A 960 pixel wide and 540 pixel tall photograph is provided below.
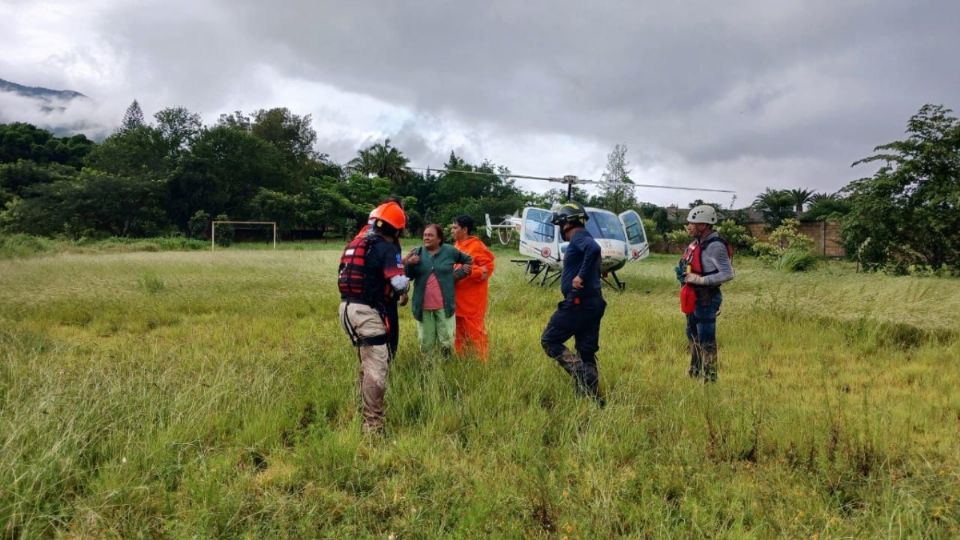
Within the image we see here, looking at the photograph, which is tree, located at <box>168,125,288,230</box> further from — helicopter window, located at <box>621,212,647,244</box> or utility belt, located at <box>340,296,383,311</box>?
utility belt, located at <box>340,296,383,311</box>

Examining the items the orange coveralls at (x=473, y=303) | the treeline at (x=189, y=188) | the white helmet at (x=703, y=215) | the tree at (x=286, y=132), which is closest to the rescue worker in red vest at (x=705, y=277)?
the white helmet at (x=703, y=215)

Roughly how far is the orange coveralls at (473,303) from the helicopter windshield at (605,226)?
24.3ft

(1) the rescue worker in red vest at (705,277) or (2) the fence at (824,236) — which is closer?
(1) the rescue worker in red vest at (705,277)

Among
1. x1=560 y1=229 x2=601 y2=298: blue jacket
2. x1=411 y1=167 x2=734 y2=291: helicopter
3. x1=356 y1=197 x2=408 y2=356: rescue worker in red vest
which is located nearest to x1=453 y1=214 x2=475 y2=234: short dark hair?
x1=356 y1=197 x2=408 y2=356: rescue worker in red vest

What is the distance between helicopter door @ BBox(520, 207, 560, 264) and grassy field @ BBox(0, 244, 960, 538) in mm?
6676

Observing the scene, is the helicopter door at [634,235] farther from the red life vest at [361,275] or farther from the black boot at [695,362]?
the red life vest at [361,275]

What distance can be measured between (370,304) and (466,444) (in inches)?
45.0

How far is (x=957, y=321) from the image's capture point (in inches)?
296

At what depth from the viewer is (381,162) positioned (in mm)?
57438

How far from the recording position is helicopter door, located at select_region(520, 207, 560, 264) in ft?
42.1

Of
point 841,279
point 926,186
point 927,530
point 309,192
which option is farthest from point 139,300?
point 309,192

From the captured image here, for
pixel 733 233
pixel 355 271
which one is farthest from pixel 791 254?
pixel 355 271

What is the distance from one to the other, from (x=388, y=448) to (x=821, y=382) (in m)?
4.15

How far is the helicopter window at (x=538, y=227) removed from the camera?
42.7 feet
